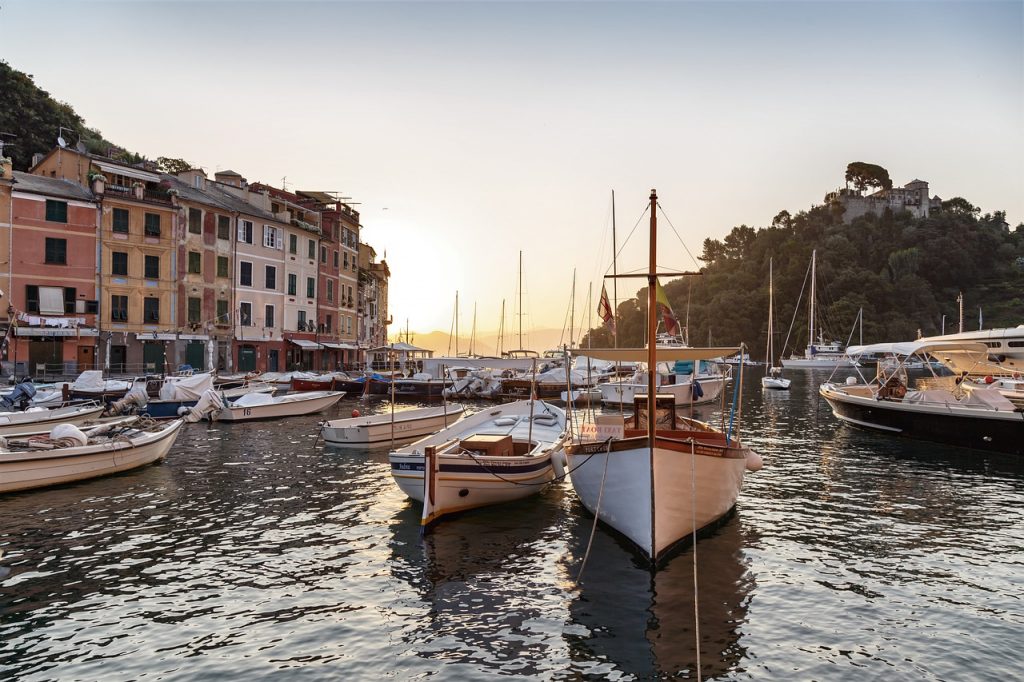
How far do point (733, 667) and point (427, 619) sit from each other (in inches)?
178

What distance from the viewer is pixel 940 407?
1005 inches

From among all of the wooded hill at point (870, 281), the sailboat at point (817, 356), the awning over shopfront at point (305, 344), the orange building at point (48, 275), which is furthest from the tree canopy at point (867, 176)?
the orange building at point (48, 275)

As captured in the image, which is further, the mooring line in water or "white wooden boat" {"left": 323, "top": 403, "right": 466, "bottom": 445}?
"white wooden boat" {"left": 323, "top": 403, "right": 466, "bottom": 445}

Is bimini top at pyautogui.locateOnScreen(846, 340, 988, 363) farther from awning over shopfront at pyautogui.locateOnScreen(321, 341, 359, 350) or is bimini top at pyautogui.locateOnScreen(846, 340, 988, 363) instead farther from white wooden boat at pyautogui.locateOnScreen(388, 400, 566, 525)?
awning over shopfront at pyautogui.locateOnScreen(321, 341, 359, 350)

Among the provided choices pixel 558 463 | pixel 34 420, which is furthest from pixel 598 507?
pixel 34 420

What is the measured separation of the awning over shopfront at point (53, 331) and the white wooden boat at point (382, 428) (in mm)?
27324

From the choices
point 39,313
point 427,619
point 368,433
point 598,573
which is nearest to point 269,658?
point 427,619

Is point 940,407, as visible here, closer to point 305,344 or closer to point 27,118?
point 305,344

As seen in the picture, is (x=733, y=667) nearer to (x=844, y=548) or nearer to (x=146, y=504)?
(x=844, y=548)

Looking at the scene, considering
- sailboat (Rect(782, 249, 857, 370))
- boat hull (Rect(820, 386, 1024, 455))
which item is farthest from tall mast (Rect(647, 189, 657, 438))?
sailboat (Rect(782, 249, 857, 370))

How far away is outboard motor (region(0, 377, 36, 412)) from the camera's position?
30.2 meters

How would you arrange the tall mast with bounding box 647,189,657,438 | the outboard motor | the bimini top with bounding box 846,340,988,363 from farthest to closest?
the outboard motor < the bimini top with bounding box 846,340,988,363 < the tall mast with bounding box 647,189,657,438

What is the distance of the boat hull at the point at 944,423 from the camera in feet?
75.5

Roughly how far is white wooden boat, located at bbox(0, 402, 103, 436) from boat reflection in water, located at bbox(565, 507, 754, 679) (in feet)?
71.7
